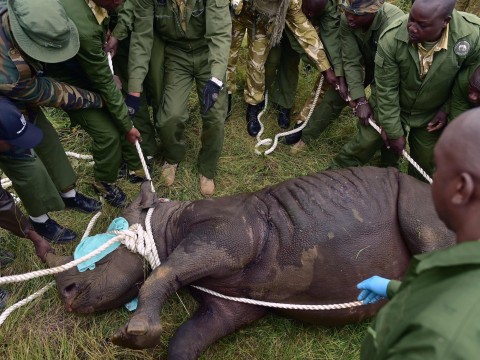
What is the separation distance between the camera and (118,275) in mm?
3027

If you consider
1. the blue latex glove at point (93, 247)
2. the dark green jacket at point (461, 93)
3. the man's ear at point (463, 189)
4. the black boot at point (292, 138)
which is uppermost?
the man's ear at point (463, 189)

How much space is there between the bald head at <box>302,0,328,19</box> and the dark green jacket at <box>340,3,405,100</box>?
23cm

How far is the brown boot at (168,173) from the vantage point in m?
4.39

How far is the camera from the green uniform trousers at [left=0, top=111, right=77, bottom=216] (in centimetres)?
324

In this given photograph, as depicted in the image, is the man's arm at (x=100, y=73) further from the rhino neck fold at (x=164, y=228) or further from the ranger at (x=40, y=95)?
the rhino neck fold at (x=164, y=228)

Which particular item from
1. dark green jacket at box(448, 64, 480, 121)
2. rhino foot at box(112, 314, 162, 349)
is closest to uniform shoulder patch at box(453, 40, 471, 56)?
dark green jacket at box(448, 64, 480, 121)

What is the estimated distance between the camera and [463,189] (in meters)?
1.34

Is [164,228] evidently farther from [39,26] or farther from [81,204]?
[39,26]

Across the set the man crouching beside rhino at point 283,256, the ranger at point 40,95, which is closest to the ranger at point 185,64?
the ranger at point 40,95

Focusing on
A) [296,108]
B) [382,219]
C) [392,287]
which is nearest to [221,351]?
[382,219]

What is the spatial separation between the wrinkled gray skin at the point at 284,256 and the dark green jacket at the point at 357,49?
1.44 meters

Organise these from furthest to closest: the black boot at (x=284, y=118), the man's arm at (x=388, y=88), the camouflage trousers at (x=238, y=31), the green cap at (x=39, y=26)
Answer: the black boot at (x=284, y=118)
the camouflage trousers at (x=238, y=31)
the man's arm at (x=388, y=88)
the green cap at (x=39, y=26)

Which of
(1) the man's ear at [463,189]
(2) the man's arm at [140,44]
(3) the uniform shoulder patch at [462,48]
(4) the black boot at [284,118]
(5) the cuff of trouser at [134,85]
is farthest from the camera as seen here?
(4) the black boot at [284,118]

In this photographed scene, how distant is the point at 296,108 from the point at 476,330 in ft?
15.0
